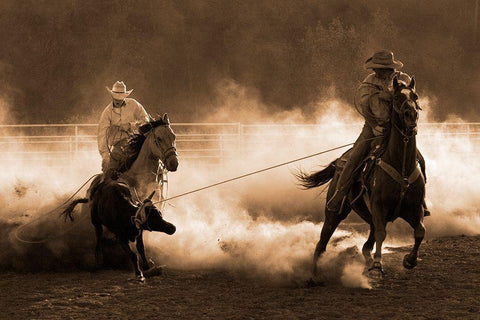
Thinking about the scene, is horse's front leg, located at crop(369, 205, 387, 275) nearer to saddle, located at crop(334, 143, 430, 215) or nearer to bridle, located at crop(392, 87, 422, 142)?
saddle, located at crop(334, 143, 430, 215)

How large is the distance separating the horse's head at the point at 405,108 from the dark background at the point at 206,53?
29455mm

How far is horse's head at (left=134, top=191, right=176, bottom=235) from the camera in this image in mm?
8358

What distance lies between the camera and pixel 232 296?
7.41 meters

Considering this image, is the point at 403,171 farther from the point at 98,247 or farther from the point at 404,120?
the point at 98,247

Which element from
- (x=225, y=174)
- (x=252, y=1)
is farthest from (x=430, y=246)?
(x=252, y=1)

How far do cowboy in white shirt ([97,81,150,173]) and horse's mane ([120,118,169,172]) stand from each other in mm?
259

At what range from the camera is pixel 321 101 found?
38.5m

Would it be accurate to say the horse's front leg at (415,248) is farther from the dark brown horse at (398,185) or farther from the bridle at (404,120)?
the bridle at (404,120)

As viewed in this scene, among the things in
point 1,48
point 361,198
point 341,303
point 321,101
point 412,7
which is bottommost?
point 341,303

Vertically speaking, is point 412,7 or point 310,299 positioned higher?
point 412,7

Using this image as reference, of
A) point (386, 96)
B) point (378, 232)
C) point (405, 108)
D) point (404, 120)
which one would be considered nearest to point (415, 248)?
point (378, 232)

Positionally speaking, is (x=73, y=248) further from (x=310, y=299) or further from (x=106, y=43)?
(x=106, y=43)

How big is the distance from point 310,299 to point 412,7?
40.1 meters

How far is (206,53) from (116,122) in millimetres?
31963
